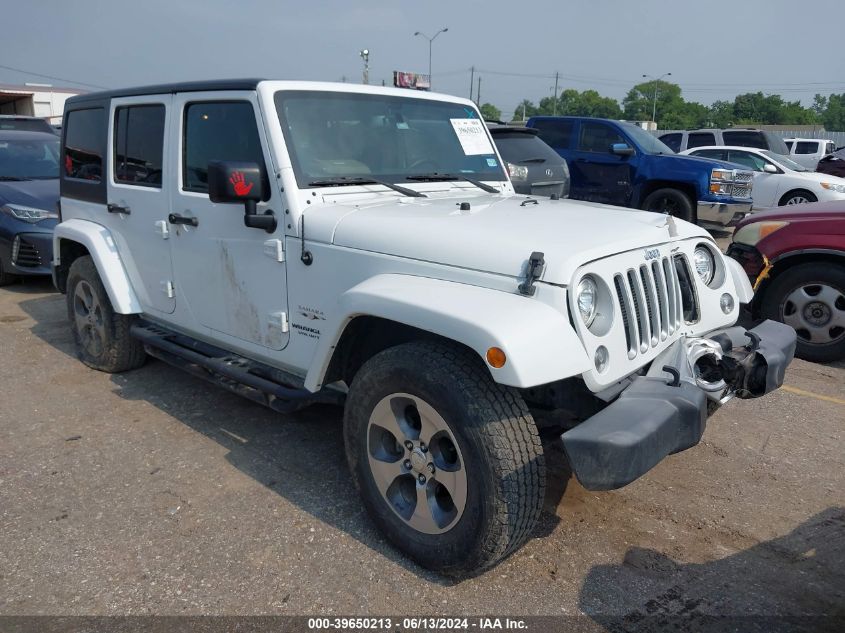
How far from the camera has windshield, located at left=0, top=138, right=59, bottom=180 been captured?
876 cm

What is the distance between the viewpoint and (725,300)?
3.42 meters

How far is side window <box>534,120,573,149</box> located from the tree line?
66.5 meters

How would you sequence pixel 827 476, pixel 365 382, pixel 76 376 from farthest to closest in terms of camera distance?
pixel 76 376
pixel 827 476
pixel 365 382

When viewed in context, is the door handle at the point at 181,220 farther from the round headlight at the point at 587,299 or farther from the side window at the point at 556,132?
the side window at the point at 556,132

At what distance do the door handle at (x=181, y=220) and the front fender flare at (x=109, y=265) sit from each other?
830mm

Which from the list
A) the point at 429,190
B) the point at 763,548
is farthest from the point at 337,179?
the point at 763,548

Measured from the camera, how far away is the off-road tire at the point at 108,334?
491 cm

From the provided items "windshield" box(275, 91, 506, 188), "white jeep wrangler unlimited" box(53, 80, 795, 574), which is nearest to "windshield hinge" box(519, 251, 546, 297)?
"white jeep wrangler unlimited" box(53, 80, 795, 574)

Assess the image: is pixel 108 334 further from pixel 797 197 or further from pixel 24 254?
pixel 797 197

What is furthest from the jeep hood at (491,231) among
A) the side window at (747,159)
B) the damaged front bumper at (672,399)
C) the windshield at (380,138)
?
the side window at (747,159)

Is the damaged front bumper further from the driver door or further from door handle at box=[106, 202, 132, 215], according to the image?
door handle at box=[106, 202, 132, 215]

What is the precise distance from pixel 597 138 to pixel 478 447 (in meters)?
9.53

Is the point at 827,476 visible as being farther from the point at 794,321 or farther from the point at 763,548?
the point at 794,321

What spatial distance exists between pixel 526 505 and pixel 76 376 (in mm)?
3969
